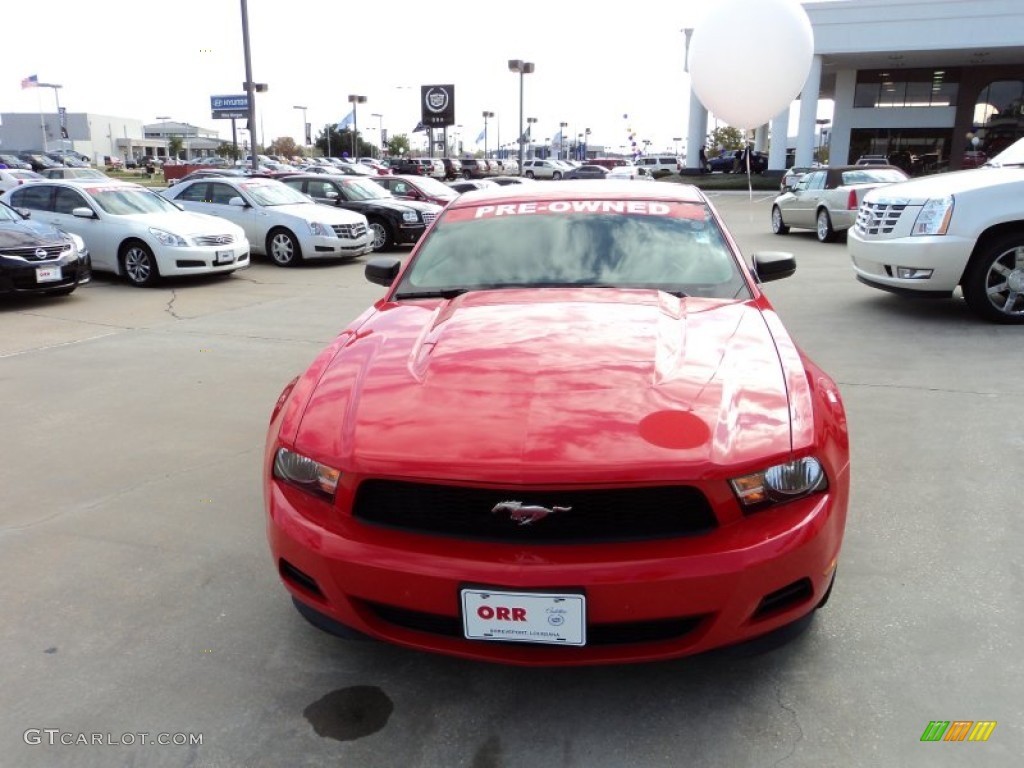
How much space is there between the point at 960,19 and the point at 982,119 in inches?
474

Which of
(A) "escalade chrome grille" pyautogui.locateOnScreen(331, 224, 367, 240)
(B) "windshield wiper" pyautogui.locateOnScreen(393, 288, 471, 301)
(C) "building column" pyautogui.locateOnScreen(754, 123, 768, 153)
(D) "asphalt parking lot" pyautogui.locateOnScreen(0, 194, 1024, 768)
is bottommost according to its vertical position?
(D) "asphalt parking lot" pyautogui.locateOnScreen(0, 194, 1024, 768)

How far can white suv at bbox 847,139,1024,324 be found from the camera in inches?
294

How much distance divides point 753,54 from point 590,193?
9657 mm

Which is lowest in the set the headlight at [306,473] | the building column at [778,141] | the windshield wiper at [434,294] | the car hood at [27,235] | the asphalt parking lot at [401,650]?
the asphalt parking lot at [401,650]

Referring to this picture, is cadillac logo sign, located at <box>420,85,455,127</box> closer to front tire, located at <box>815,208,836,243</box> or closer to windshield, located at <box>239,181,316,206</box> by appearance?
windshield, located at <box>239,181,316,206</box>

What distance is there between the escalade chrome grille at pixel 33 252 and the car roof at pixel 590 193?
7.31 meters

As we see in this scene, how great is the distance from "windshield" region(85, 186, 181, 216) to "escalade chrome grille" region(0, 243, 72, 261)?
218 centimetres

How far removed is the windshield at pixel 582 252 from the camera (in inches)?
141

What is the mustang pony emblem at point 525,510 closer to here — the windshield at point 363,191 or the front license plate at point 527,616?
the front license plate at point 527,616

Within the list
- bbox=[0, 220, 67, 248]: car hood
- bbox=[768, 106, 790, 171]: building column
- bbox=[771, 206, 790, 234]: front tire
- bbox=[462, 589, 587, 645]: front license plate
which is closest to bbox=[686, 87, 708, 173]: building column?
bbox=[768, 106, 790, 171]: building column

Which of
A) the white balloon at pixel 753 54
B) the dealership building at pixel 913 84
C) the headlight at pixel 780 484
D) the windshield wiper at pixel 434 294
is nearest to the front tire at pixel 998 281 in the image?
the white balloon at pixel 753 54

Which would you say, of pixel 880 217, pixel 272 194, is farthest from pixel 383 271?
pixel 272 194

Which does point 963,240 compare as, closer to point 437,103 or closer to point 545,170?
point 437,103

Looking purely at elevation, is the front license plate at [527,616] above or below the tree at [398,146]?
below
